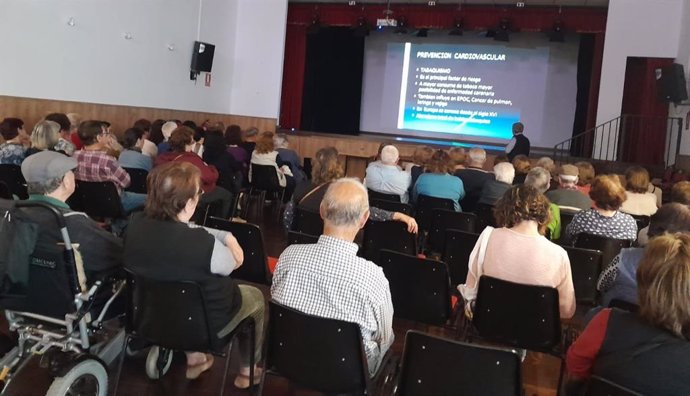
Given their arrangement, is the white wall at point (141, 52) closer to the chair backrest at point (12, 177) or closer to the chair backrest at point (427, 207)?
the chair backrest at point (12, 177)

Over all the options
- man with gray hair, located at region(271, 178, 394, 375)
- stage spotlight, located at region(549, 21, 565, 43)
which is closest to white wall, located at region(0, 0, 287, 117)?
stage spotlight, located at region(549, 21, 565, 43)

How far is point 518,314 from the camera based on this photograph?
9.63 ft

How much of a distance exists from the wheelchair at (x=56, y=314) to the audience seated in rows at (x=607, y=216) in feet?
9.92

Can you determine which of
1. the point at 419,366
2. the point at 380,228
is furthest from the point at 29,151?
the point at 419,366

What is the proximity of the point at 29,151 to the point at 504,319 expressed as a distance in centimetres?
424

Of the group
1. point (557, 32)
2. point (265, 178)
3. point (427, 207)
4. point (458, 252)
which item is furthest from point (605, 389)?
point (557, 32)

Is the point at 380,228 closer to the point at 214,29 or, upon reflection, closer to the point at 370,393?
the point at 370,393

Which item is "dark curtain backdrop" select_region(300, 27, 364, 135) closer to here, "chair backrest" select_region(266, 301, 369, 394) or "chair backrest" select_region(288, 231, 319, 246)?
"chair backrest" select_region(288, 231, 319, 246)

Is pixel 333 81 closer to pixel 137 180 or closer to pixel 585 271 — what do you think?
pixel 137 180

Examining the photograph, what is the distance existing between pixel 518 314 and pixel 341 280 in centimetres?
109

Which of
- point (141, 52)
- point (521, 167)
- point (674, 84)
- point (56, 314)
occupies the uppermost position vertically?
point (674, 84)

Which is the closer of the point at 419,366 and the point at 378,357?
the point at 419,366

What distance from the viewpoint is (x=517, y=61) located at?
1273 centimetres

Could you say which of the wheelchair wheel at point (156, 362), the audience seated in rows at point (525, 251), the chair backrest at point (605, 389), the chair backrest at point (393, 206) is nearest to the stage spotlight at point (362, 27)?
the chair backrest at point (393, 206)
